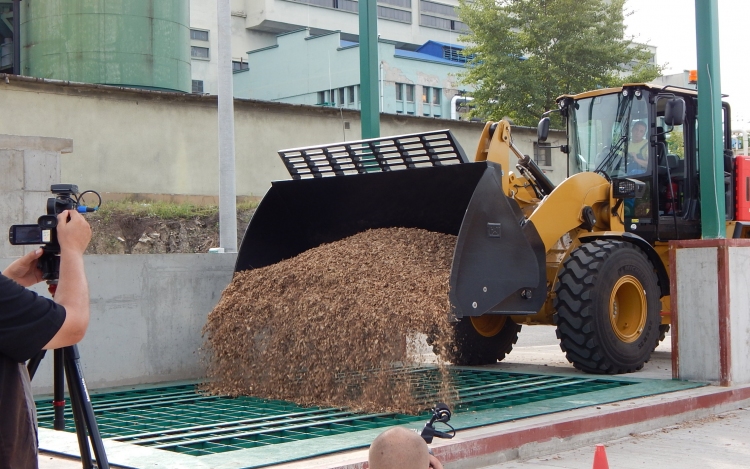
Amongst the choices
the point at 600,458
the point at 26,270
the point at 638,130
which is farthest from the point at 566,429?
the point at 638,130

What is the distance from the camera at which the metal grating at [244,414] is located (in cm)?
636

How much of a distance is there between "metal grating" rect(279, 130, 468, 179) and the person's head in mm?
3172

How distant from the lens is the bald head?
2.66 m

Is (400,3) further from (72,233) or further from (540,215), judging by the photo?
(72,233)

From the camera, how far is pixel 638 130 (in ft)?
35.3

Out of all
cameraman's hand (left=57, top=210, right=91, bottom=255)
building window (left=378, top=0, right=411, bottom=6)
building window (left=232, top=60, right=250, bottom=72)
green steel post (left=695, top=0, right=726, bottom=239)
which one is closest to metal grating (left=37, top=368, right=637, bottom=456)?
green steel post (left=695, top=0, right=726, bottom=239)

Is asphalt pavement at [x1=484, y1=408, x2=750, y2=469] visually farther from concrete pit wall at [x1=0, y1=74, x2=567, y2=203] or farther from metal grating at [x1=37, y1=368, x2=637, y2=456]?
concrete pit wall at [x1=0, y1=74, x2=567, y2=203]

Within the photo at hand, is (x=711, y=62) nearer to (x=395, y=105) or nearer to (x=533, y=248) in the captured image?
(x=533, y=248)

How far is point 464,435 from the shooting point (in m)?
6.35

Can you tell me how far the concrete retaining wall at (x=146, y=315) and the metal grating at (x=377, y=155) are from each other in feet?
3.96

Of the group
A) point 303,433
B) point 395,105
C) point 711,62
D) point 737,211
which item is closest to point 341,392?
point 303,433

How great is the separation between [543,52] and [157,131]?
16719mm

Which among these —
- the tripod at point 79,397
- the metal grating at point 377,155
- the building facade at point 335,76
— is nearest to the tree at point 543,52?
the building facade at point 335,76

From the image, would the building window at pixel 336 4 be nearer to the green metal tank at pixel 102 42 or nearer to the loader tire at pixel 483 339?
the green metal tank at pixel 102 42
